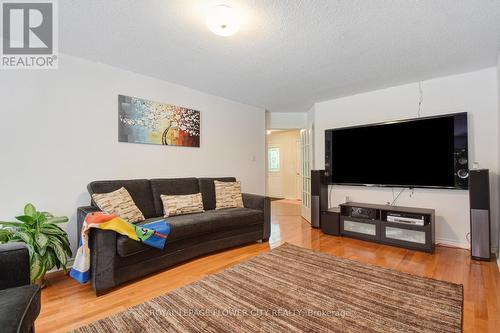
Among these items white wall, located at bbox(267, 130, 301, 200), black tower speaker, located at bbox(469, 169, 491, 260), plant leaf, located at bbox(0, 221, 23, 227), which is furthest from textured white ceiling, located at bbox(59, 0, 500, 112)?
white wall, located at bbox(267, 130, 301, 200)

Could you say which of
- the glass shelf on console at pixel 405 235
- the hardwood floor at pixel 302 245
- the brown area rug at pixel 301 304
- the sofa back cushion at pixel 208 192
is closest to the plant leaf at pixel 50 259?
the hardwood floor at pixel 302 245

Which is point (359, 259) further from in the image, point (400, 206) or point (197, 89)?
point (197, 89)

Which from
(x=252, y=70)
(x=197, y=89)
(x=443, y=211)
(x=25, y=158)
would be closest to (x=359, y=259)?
(x=443, y=211)

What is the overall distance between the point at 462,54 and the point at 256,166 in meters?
3.39

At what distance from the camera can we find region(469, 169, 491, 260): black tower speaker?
103 inches

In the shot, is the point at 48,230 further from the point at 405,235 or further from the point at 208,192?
the point at 405,235

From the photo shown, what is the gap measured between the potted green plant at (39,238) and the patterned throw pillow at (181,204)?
3.34 feet

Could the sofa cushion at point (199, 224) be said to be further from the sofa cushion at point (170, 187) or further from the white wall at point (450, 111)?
the white wall at point (450, 111)

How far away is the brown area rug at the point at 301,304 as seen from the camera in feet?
5.14

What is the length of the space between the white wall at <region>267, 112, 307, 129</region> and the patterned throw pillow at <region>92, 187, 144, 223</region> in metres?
3.42

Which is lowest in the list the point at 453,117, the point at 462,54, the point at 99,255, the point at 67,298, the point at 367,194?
the point at 67,298

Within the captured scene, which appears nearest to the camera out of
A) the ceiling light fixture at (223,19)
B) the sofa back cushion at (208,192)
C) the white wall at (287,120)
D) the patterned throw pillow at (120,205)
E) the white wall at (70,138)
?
the ceiling light fixture at (223,19)

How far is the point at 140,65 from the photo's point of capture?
9.46ft

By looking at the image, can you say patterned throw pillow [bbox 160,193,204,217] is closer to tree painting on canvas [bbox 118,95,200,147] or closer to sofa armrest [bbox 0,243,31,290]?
tree painting on canvas [bbox 118,95,200,147]
